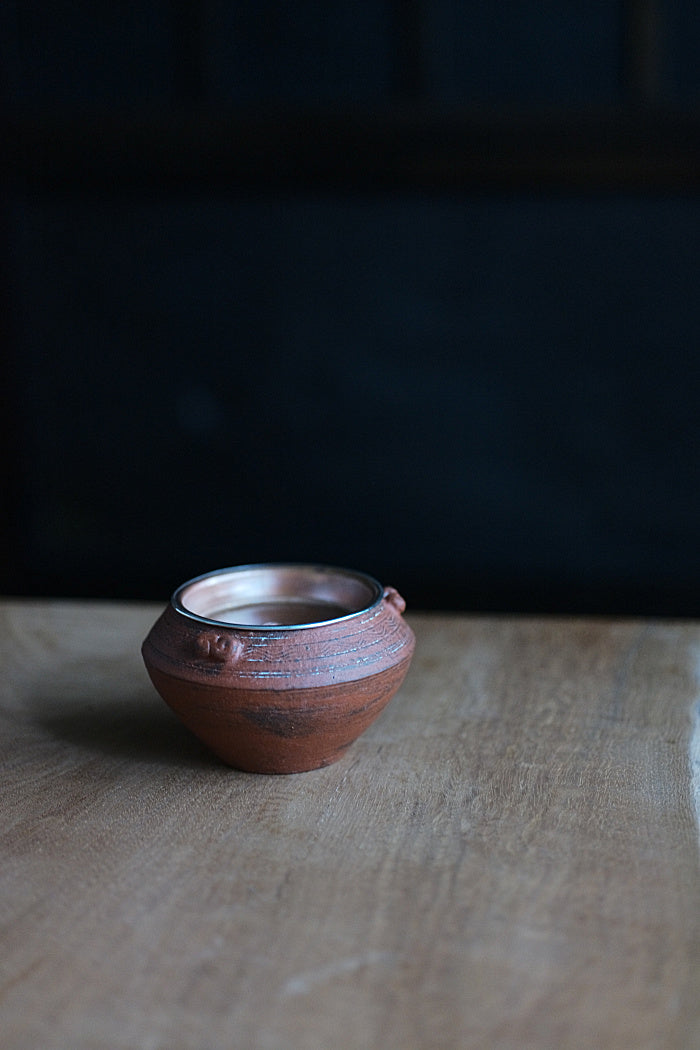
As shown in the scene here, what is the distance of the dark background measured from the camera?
6.98ft

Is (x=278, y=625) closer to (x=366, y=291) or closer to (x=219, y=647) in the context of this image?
(x=219, y=647)

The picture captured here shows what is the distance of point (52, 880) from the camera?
706mm

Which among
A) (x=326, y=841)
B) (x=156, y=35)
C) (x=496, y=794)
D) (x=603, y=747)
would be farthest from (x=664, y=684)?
(x=156, y=35)

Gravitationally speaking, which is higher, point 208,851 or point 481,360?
point 208,851

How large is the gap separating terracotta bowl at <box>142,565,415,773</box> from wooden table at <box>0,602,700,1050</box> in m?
0.03

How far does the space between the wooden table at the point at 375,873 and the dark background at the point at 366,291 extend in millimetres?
1269

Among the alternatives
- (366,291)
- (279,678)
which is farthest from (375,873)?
(366,291)

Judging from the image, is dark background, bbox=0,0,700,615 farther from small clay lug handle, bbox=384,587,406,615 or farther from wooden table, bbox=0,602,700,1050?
small clay lug handle, bbox=384,587,406,615

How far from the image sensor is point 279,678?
0.79 metres

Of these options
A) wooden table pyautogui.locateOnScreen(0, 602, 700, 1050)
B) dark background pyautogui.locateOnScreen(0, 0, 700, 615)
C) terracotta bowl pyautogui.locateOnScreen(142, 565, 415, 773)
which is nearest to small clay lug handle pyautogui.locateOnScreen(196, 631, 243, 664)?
terracotta bowl pyautogui.locateOnScreen(142, 565, 415, 773)

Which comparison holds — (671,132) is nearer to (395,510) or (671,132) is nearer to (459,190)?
(459,190)

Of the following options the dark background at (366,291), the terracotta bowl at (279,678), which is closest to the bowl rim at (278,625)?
the terracotta bowl at (279,678)

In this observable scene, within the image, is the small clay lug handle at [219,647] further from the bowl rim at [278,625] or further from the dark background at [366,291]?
the dark background at [366,291]

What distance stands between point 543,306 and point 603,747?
1462 mm
